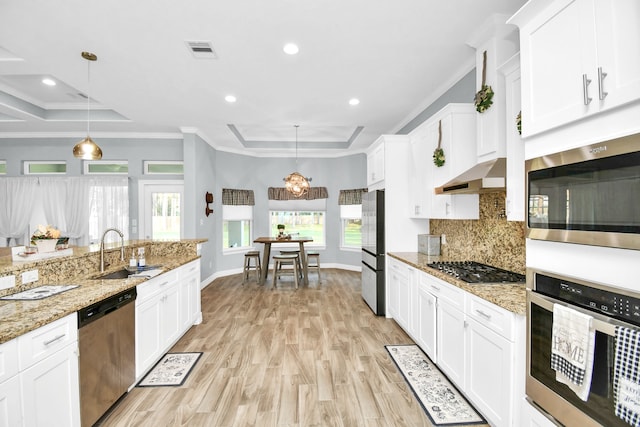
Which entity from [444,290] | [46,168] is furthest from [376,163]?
[46,168]

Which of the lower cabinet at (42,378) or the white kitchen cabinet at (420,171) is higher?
the white kitchen cabinet at (420,171)

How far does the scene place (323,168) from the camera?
750 centimetres

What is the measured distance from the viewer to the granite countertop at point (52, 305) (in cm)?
144

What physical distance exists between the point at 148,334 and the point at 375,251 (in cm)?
275

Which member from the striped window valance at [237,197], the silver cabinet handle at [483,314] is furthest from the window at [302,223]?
the silver cabinet handle at [483,314]

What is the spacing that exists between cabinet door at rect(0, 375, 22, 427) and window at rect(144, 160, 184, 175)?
489 cm

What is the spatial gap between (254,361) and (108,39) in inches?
129

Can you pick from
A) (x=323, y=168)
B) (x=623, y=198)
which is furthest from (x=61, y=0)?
(x=323, y=168)

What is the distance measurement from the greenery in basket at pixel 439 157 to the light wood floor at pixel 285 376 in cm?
196

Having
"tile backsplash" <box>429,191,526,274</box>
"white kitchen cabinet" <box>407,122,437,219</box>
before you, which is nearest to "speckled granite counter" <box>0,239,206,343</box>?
"white kitchen cabinet" <box>407,122,437,219</box>

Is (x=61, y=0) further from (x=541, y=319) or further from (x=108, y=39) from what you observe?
(x=541, y=319)

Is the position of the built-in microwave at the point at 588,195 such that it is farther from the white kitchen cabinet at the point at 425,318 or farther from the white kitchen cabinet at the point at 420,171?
the white kitchen cabinet at the point at 420,171

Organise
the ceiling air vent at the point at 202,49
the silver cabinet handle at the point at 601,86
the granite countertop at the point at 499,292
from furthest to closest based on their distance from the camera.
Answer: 1. the ceiling air vent at the point at 202,49
2. the granite countertop at the point at 499,292
3. the silver cabinet handle at the point at 601,86

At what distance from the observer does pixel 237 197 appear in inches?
272
